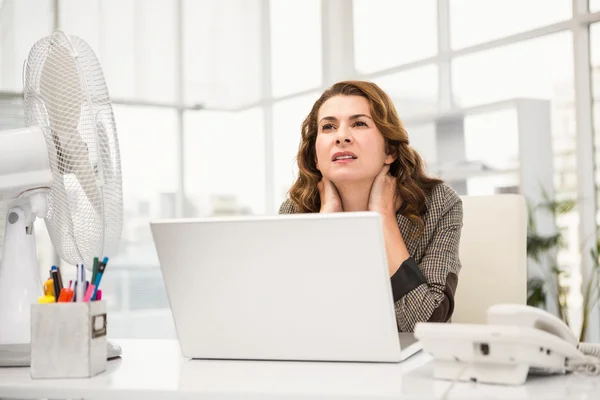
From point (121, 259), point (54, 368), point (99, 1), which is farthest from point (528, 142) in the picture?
point (54, 368)

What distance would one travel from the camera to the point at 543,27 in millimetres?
4426

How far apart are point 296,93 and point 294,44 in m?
0.48

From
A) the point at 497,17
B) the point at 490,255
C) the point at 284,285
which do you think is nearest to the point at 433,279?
the point at 490,255

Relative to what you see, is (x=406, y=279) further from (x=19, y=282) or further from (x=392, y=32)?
(x=392, y=32)

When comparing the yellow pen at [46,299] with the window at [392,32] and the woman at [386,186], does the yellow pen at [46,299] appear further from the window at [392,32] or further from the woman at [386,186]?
the window at [392,32]

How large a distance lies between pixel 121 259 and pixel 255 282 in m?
4.53

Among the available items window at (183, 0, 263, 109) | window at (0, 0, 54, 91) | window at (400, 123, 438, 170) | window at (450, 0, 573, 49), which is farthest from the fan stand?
window at (183, 0, 263, 109)

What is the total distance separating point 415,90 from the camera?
536cm

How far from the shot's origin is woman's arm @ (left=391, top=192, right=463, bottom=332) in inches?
57.6

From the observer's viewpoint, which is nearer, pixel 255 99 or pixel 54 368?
pixel 54 368

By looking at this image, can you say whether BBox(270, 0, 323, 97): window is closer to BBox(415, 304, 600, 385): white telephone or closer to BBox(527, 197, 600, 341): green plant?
BBox(527, 197, 600, 341): green plant

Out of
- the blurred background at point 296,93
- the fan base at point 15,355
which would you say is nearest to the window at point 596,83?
the blurred background at point 296,93

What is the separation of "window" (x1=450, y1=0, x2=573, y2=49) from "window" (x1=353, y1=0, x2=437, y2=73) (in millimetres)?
248

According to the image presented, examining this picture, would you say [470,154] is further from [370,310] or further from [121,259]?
[370,310]
